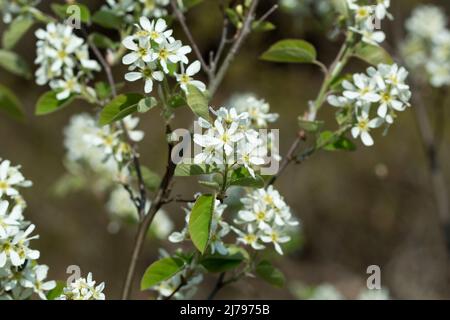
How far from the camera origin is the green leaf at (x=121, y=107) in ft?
3.81

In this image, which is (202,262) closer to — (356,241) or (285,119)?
(356,241)

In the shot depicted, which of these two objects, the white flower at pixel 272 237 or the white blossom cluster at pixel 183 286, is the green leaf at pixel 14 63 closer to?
the white blossom cluster at pixel 183 286

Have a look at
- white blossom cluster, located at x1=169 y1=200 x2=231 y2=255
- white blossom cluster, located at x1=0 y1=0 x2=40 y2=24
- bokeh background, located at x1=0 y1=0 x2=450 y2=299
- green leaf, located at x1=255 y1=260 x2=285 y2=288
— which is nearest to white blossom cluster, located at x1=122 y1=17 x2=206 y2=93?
white blossom cluster, located at x1=169 y1=200 x2=231 y2=255

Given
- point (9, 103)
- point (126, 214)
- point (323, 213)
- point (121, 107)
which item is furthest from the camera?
point (323, 213)

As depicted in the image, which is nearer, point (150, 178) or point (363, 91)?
point (363, 91)

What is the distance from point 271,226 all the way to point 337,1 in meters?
0.49

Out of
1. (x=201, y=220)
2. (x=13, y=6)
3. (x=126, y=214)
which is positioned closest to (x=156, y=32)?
(x=201, y=220)

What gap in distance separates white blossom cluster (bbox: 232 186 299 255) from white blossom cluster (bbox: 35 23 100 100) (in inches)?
17.5

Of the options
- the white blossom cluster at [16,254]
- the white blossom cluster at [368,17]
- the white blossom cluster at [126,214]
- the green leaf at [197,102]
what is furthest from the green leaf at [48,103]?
the white blossom cluster at [126,214]

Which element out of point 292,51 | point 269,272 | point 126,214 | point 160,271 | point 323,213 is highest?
point 292,51

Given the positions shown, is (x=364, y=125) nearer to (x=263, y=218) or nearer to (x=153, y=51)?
(x=263, y=218)

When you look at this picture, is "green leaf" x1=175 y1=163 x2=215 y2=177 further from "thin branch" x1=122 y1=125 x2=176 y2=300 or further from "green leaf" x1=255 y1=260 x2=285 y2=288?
"green leaf" x1=255 y1=260 x2=285 y2=288

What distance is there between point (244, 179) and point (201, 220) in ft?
0.30

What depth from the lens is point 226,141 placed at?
1.05 m
